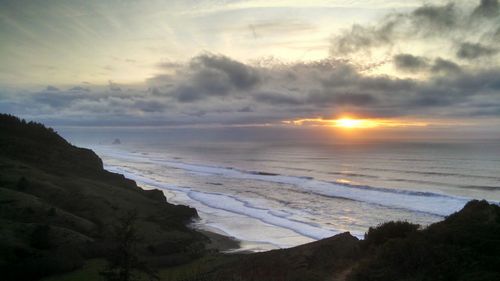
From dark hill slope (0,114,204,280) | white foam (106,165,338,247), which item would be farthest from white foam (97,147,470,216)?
Answer: dark hill slope (0,114,204,280)

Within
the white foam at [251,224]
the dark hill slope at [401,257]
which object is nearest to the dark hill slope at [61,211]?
the white foam at [251,224]

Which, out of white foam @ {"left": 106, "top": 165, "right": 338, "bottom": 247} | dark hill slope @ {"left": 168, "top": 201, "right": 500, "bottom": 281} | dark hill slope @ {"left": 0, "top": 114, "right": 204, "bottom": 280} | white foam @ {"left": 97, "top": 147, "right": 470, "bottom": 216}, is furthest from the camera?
white foam @ {"left": 97, "top": 147, "right": 470, "bottom": 216}

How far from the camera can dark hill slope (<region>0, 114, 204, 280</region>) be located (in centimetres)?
1677

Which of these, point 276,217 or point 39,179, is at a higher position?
point 39,179

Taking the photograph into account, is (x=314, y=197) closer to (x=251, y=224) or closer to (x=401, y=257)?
(x=251, y=224)

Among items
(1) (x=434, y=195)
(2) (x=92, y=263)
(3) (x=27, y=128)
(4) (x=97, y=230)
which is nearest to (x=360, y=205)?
(1) (x=434, y=195)

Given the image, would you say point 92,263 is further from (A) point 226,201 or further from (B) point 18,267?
(A) point 226,201

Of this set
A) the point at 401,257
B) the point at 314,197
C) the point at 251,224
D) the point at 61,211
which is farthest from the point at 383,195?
the point at 401,257

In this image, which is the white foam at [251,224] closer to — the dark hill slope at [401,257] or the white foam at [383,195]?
the dark hill slope at [401,257]

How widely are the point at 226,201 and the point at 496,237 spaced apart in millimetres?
36715

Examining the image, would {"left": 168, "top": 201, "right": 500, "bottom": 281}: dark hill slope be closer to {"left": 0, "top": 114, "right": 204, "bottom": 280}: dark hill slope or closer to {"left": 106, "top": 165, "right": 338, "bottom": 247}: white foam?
{"left": 0, "top": 114, "right": 204, "bottom": 280}: dark hill slope

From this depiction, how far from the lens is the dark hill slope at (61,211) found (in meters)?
16.8

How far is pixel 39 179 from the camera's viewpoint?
29031mm

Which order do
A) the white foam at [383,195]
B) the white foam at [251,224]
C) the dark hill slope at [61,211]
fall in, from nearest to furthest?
the dark hill slope at [61,211] < the white foam at [251,224] < the white foam at [383,195]
